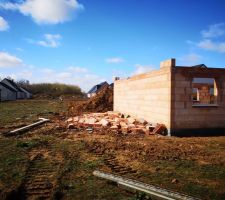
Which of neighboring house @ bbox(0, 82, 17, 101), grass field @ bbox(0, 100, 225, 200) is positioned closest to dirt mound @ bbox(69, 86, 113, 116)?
grass field @ bbox(0, 100, 225, 200)

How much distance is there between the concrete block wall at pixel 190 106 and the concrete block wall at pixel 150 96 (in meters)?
0.32

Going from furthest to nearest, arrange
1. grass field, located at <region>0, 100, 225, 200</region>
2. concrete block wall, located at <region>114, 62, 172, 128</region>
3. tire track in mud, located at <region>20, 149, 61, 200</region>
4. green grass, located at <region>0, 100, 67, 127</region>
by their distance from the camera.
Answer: green grass, located at <region>0, 100, 67, 127</region> → concrete block wall, located at <region>114, 62, 172, 128</region> → grass field, located at <region>0, 100, 225, 200</region> → tire track in mud, located at <region>20, 149, 61, 200</region>

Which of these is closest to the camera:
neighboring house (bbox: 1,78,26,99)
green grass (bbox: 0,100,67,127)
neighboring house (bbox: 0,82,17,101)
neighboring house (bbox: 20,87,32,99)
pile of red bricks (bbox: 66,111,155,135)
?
pile of red bricks (bbox: 66,111,155,135)

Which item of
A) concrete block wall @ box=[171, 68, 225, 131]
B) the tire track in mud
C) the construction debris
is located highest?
concrete block wall @ box=[171, 68, 225, 131]

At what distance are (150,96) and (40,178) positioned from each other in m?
9.19

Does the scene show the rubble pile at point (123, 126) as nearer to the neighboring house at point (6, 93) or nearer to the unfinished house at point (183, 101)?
the unfinished house at point (183, 101)

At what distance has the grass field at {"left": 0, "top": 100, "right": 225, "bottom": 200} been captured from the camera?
16.5ft

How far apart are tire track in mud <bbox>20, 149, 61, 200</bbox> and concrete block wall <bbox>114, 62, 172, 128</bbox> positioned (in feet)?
20.7

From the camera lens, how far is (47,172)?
6.16m

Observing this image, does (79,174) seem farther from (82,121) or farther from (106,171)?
(82,121)

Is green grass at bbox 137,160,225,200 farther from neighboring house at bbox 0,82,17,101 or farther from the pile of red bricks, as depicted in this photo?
neighboring house at bbox 0,82,17,101

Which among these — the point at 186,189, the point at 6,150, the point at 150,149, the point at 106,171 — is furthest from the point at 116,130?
the point at 186,189

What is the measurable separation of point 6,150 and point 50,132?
424 cm

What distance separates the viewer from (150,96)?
13.9 m
